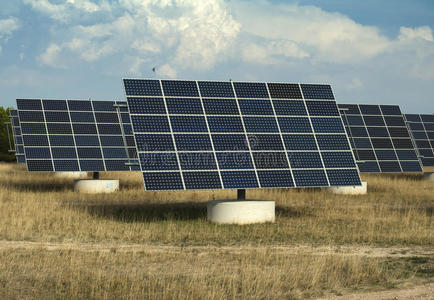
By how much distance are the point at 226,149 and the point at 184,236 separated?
13.7 ft

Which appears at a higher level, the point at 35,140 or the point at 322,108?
the point at 35,140

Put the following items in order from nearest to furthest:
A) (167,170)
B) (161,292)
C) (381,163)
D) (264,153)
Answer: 1. (161,292)
2. (167,170)
3. (264,153)
4. (381,163)

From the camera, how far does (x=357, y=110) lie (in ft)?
138

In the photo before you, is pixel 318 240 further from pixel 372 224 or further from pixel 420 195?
pixel 420 195

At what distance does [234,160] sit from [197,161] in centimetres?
143

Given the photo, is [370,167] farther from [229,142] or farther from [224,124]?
[229,142]

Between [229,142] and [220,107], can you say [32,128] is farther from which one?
[229,142]

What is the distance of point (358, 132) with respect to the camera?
131 ft

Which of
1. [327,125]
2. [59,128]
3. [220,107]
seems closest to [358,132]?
[327,125]

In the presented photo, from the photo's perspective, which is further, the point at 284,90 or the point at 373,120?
the point at 373,120

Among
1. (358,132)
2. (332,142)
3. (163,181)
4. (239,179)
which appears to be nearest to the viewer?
(163,181)

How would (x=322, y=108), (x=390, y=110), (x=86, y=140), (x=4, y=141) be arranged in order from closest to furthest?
1. (x=322, y=108)
2. (x=86, y=140)
3. (x=390, y=110)
4. (x=4, y=141)

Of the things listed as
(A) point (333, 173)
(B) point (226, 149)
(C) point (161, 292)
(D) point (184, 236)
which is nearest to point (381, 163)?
(A) point (333, 173)

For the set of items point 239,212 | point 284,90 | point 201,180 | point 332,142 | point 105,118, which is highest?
point 105,118
